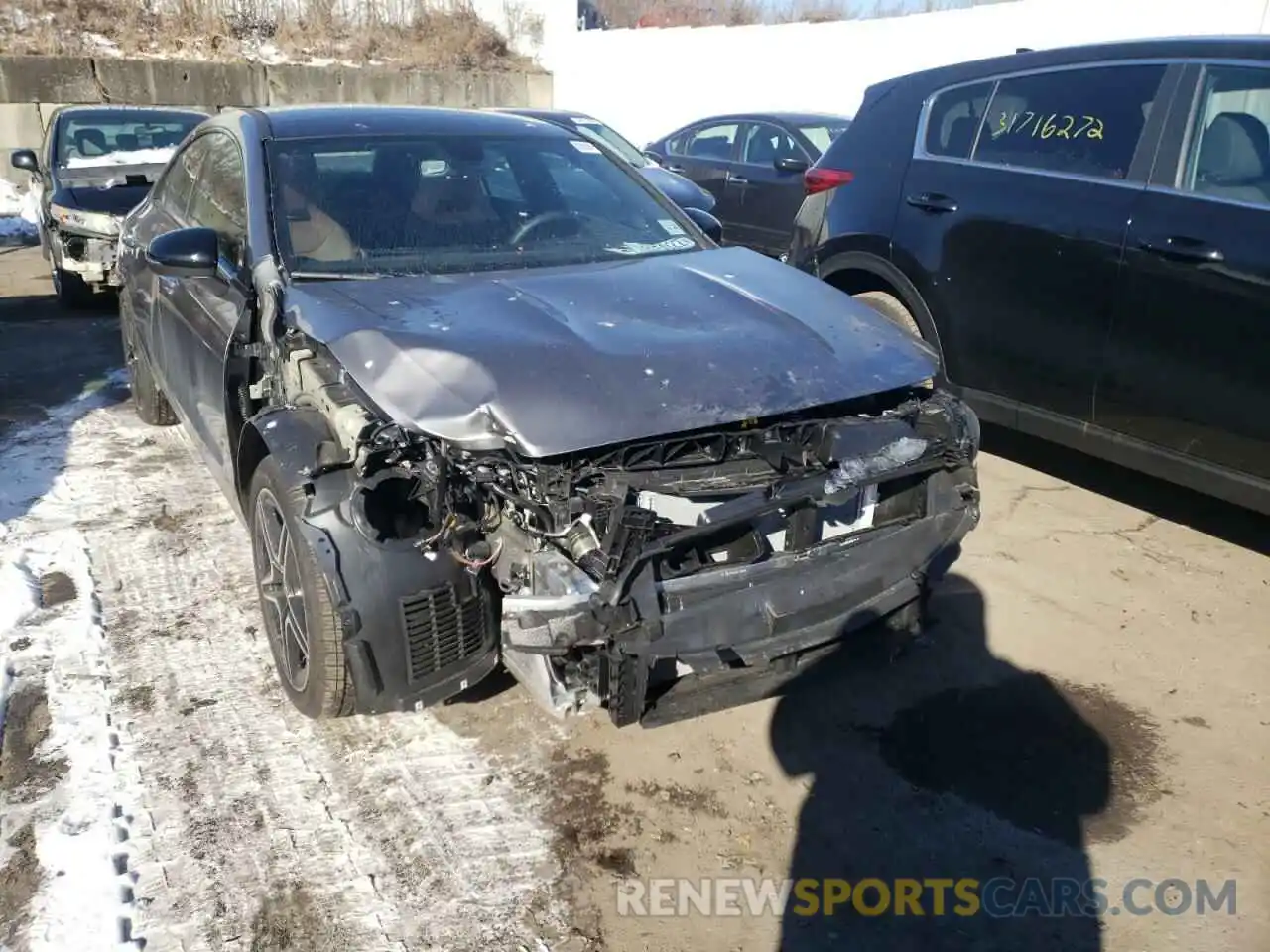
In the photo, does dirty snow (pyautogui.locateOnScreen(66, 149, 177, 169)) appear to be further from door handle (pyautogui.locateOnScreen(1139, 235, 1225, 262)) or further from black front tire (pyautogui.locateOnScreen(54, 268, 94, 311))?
door handle (pyautogui.locateOnScreen(1139, 235, 1225, 262))

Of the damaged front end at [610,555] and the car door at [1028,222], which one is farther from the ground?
the car door at [1028,222]

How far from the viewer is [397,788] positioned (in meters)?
2.78

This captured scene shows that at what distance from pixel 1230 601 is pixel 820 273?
2.51 metres

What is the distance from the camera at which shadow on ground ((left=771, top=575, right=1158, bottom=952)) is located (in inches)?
94.6

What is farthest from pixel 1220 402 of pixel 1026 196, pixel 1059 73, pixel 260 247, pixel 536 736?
pixel 260 247

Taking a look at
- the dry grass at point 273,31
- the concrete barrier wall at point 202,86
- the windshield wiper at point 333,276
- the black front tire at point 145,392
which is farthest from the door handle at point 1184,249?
the dry grass at point 273,31

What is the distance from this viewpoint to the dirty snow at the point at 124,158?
8.70 meters

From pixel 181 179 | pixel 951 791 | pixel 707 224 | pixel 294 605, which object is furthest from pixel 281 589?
pixel 181 179

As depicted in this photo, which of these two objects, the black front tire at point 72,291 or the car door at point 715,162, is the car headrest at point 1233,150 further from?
the black front tire at point 72,291

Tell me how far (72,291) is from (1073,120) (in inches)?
311

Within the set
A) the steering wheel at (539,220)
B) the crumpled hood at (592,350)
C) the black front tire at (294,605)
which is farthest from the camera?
the steering wheel at (539,220)

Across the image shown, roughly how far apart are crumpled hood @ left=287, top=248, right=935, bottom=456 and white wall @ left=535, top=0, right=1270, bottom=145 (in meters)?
7.05

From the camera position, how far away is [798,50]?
16.0m

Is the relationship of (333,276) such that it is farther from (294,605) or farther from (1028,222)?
(1028,222)
